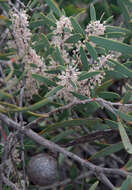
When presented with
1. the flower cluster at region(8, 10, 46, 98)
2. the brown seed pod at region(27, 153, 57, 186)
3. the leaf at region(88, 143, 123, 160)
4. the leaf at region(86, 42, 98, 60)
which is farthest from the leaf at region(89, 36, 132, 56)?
the brown seed pod at region(27, 153, 57, 186)

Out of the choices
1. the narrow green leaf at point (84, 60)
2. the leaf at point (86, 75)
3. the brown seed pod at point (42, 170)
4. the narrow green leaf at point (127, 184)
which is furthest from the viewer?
the brown seed pod at point (42, 170)

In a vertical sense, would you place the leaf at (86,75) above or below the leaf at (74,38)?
below

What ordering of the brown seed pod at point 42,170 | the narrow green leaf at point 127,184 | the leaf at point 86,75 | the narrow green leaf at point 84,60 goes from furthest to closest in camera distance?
→ the brown seed pod at point 42,170 → the narrow green leaf at point 84,60 → the leaf at point 86,75 → the narrow green leaf at point 127,184

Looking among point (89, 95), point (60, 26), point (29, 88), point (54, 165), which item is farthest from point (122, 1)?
point (54, 165)

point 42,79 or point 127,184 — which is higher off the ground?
point 42,79

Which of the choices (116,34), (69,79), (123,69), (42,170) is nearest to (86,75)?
(69,79)

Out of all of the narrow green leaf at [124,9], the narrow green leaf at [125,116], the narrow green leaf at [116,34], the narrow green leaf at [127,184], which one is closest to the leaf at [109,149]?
the narrow green leaf at [125,116]

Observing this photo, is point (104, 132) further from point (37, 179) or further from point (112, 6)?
point (112, 6)

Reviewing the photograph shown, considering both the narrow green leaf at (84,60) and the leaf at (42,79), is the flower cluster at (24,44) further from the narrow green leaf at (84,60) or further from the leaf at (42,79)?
the narrow green leaf at (84,60)

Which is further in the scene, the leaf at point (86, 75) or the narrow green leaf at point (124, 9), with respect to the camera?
the narrow green leaf at point (124, 9)

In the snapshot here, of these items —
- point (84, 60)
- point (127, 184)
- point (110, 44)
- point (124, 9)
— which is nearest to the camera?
point (127, 184)

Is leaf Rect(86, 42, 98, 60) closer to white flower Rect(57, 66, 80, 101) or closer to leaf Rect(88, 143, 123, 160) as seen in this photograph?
white flower Rect(57, 66, 80, 101)

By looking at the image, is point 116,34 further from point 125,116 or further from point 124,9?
point 125,116
